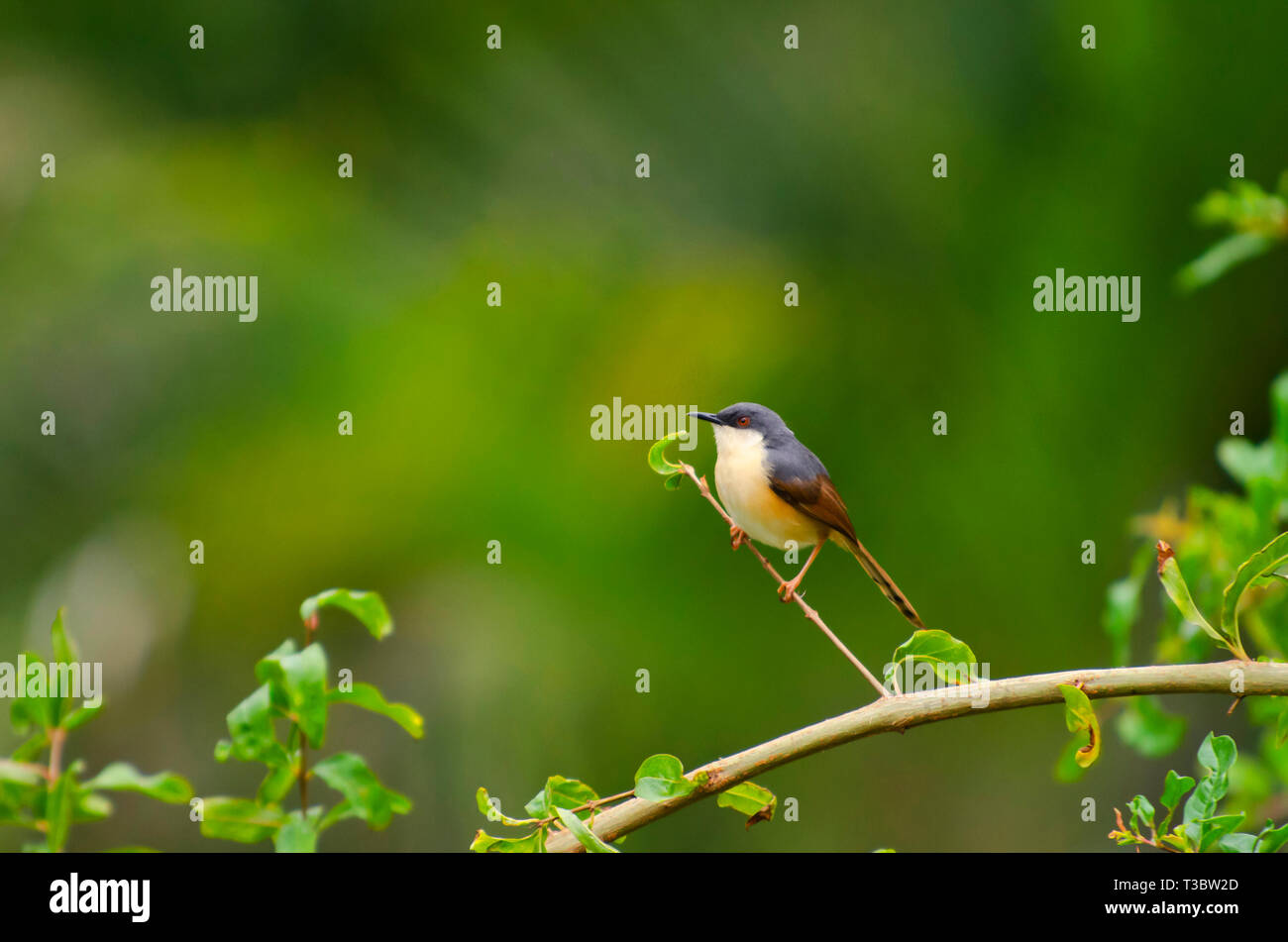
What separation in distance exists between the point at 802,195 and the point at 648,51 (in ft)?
3.46

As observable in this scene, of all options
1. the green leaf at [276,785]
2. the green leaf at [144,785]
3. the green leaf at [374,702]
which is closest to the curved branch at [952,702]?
the green leaf at [374,702]

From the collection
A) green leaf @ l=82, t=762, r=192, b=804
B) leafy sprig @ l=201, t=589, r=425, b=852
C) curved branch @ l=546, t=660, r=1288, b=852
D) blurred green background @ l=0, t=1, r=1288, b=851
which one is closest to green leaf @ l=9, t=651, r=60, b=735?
green leaf @ l=82, t=762, r=192, b=804

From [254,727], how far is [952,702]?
0.88m

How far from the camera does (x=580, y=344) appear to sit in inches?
227

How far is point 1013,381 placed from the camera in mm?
5367

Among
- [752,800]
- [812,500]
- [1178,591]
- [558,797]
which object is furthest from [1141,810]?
[812,500]

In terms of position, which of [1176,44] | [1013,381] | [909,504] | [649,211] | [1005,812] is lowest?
[1005,812]

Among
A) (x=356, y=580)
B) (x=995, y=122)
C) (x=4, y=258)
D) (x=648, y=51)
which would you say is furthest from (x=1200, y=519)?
(x=4, y=258)

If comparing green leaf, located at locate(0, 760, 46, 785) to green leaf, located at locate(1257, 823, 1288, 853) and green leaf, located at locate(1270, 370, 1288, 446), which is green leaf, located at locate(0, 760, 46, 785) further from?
green leaf, located at locate(1270, 370, 1288, 446)

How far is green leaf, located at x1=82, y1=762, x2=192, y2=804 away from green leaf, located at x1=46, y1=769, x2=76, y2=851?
0.13ft

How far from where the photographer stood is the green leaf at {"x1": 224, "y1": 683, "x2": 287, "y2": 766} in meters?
1.44

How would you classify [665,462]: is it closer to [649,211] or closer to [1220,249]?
[1220,249]

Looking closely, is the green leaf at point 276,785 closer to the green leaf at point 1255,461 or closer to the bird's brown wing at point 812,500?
the bird's brown wing at point 812,500

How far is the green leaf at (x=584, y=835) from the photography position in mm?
1235
